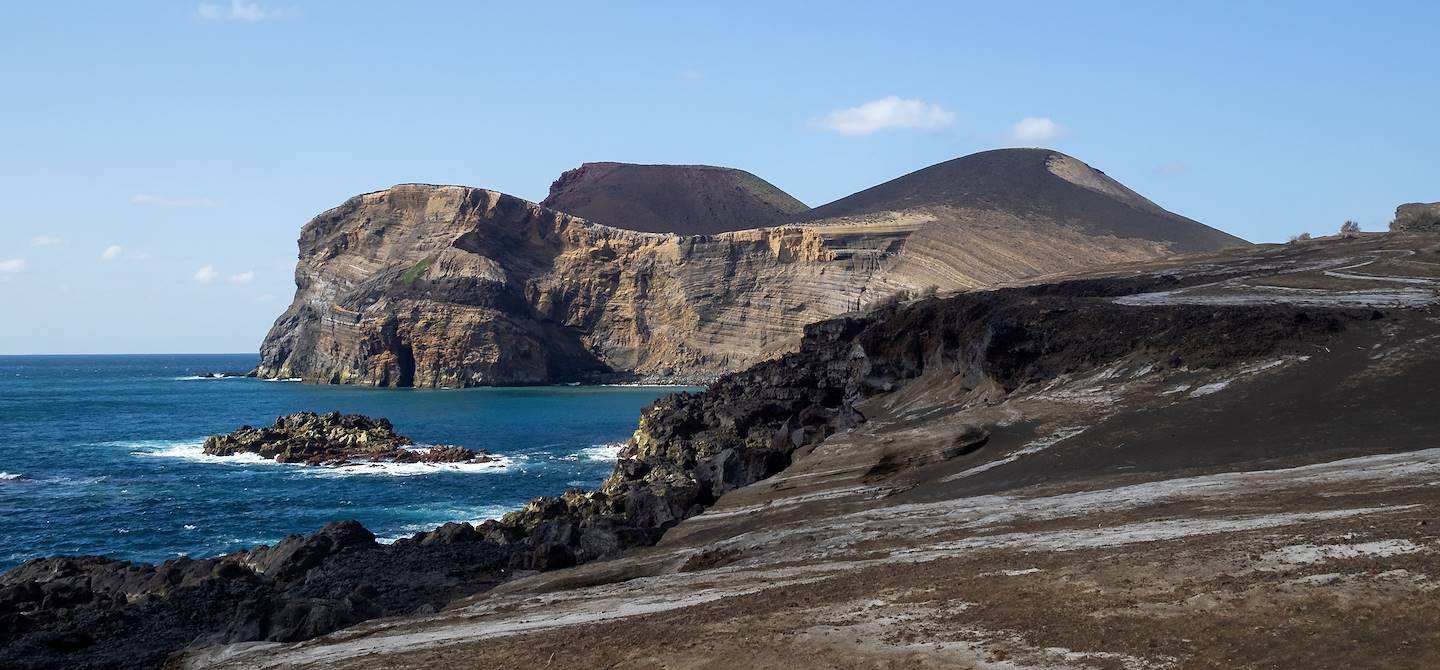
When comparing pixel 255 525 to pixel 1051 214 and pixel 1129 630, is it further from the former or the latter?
pixel 1051 214

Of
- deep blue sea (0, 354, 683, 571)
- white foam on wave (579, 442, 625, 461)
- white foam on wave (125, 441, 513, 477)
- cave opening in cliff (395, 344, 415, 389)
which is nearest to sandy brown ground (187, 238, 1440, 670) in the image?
deep blue sea (0, 354, 683, 571)

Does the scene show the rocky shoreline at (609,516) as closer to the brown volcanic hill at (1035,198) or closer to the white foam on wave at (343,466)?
the white foam on wave at (343,466)

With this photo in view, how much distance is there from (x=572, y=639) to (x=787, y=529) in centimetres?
880

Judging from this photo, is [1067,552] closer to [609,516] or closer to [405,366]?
[609,516]

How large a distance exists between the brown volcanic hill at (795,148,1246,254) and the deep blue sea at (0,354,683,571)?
194 feet

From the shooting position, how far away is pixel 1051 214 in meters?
131

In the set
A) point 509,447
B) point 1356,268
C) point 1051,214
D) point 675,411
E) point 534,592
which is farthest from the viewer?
point 1051,214

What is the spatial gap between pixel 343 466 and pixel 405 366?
7307 cm

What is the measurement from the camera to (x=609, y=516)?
2841 centimetres

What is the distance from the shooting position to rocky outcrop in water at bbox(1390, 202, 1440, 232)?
57938 mm

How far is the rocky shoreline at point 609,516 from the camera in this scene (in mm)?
19938

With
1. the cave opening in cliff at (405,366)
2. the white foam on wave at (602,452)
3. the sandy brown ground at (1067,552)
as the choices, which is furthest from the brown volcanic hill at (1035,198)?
the sandy brown ground at (1067,552)

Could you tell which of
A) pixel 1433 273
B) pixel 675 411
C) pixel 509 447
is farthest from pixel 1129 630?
pixel 509 447

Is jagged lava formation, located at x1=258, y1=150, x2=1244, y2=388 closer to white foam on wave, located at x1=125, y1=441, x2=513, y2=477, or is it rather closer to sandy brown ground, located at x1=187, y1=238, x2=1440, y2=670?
white foam on wave, located at x1=125, y1=441, x2=513, y2=477
